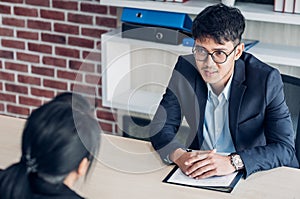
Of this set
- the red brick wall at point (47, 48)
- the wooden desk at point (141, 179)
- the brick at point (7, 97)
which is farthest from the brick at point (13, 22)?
the wooden desk at point (141, 179)

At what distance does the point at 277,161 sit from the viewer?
6.47ft

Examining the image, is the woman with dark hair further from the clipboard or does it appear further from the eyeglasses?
the eyeglasses

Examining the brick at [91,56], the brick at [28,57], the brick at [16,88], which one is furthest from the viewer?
the brick at [16,88]

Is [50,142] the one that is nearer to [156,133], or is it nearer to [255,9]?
[156,133]

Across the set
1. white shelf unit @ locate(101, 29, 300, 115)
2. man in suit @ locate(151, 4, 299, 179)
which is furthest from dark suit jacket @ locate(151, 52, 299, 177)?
white shelf unit @ locate(101, 29, 300, 115)

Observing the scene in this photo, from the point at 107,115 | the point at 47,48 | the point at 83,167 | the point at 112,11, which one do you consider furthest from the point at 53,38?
the point at 83,167

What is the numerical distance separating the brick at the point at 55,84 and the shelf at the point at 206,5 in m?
0.73

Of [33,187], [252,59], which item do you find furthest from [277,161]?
[33,187]

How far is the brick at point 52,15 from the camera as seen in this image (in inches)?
133

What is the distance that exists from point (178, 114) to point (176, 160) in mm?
313

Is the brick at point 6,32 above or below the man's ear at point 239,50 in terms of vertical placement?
below

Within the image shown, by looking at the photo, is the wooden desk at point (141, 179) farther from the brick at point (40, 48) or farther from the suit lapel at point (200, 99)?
the brick at point (40, 48)

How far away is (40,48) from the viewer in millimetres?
3523

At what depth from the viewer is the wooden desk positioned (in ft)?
5.85
